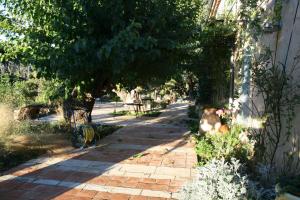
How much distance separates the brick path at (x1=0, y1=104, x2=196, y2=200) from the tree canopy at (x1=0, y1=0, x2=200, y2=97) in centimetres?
187

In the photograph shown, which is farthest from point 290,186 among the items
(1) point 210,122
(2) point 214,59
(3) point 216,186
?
(2) point 214,59

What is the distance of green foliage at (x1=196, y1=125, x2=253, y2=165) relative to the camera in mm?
6367

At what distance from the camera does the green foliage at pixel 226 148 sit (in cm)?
637

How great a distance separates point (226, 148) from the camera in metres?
6.57

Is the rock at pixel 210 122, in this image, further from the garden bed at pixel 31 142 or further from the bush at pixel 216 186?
the bush at pixel 216 186

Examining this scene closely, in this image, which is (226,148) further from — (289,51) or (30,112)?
(30,112)

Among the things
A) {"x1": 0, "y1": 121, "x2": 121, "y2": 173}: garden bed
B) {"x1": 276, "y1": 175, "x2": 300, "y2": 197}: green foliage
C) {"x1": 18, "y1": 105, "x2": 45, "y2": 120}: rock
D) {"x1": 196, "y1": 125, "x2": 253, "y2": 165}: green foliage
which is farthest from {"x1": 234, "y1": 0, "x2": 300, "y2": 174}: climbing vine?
{"x1": 18, "y1": 105, "x2": 45, "y2": 120}: rock

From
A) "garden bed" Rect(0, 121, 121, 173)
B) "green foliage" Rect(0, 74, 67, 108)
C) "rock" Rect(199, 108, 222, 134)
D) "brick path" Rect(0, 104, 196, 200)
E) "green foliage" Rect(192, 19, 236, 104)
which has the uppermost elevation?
"green foliage" Rect(192, 19, 236, 104)

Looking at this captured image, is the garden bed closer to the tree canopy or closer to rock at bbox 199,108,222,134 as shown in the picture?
the tree canopy

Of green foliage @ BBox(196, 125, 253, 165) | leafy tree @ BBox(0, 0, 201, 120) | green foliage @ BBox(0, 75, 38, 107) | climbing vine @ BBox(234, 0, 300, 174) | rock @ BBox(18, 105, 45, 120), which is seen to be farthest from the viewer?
rock @ BBox(18, 105, 45, 120)

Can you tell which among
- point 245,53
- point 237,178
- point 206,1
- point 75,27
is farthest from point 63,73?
point 206,1

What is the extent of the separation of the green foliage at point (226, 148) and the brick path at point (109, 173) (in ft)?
0.86

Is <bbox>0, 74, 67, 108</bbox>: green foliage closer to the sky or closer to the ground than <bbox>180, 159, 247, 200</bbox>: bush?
closer to the sky

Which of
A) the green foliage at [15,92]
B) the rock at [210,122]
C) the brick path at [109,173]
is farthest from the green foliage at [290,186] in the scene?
the green foliage at [15,92]
